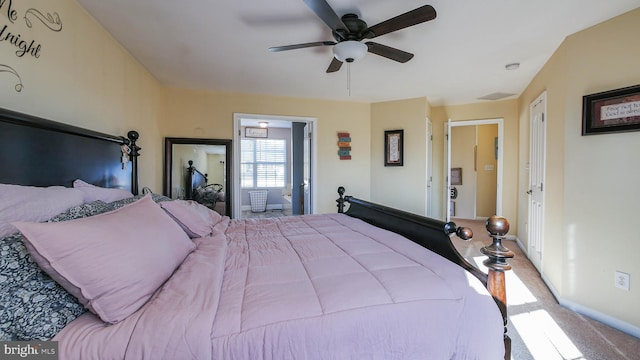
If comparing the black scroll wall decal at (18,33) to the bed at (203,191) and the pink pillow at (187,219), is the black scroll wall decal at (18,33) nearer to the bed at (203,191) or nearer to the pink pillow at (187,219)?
the pink pillow at (187,219)

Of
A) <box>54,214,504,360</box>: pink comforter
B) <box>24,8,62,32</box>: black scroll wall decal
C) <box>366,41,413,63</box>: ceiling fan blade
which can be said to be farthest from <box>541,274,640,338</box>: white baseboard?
<box>24,8,62,32</box>: black scroll wall decal

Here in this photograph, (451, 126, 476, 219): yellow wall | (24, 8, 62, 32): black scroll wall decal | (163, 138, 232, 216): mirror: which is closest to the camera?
(24, 8, 62, 32): black scroll wall decal

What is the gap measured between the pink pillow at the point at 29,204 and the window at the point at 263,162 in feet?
19.0

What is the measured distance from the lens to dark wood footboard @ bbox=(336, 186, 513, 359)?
1136mm

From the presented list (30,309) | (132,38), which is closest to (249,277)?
(30,309)

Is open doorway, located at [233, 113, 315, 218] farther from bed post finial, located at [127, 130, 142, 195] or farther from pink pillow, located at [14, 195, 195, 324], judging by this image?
pink pillow, located at [14, 195, 195, 324]

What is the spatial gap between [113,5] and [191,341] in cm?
225

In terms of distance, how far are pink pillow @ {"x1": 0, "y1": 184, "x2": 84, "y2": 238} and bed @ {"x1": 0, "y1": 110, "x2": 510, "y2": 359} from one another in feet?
0.20

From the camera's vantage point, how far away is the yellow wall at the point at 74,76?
1.34m

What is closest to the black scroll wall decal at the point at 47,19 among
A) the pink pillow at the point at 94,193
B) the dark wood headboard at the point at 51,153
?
the dark wood headboard at the point at 51,153

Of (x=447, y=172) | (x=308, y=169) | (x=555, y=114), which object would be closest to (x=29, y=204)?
(x=308, y=169)

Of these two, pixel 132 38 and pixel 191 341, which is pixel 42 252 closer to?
pixel 191 341

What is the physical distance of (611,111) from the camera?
196 cm

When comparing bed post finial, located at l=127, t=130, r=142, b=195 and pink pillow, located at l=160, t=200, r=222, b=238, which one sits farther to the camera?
bed post finial, located at l=127, t=130, r=142, b=195
